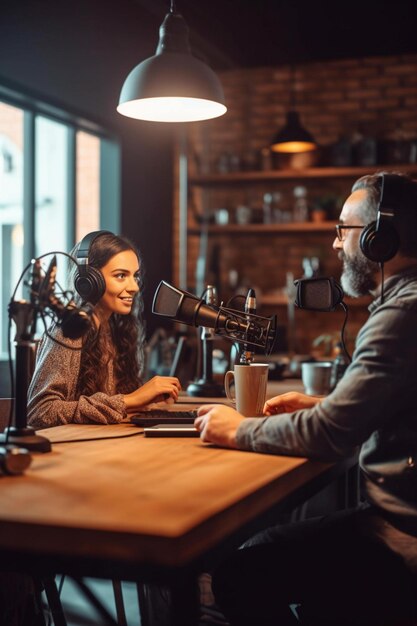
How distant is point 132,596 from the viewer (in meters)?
3.53

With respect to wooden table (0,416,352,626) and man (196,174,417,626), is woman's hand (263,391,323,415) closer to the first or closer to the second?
man (196,174,417,626)

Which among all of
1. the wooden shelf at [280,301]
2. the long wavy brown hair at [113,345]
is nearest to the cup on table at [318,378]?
the long wavy brown hair at [113,345]

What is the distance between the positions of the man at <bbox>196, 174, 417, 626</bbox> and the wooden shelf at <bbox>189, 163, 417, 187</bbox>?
4.58m

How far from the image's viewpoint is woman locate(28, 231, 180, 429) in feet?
7.09

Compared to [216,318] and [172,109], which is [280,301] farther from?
[216,318]

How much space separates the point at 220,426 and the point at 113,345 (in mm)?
1036

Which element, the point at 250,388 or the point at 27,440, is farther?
the point at 250,388

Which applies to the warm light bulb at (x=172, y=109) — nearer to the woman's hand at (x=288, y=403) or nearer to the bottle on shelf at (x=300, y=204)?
the woman's hand at (x=288, y=403)

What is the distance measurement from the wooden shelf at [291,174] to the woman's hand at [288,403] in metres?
4.43

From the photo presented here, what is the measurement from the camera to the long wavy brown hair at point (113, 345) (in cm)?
248

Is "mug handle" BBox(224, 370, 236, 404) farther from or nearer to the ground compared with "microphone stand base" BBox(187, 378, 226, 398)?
farther from the ground

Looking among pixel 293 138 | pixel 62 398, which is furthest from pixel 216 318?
pixel 293 138

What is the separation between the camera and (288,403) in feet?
6.71

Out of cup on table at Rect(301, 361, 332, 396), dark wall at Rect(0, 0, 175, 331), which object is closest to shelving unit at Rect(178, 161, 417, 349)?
dark wall at Rect(0, 0, 175, 331)
